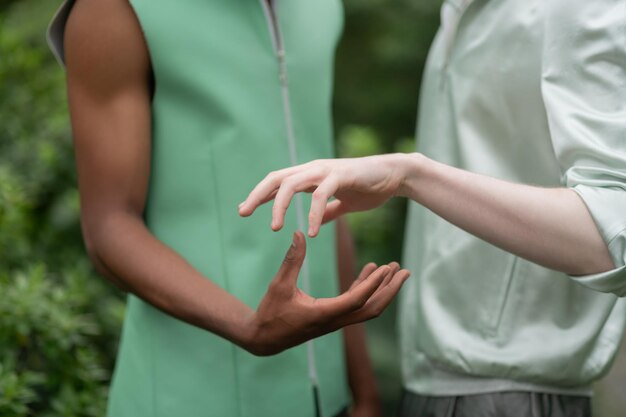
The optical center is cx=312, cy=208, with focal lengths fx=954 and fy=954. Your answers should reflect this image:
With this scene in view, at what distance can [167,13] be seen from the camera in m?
1.96

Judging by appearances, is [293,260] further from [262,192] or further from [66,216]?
[66,216]

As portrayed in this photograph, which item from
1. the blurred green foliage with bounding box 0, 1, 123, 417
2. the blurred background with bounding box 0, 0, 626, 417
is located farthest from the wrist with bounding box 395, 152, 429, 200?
the blurred green foliage with bounding box 0, 1, 123, 417

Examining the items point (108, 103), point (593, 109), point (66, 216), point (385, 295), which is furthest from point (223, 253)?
point (66, 216)

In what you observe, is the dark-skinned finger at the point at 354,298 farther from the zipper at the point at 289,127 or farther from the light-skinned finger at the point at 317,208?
the zipper at the point at 289,127

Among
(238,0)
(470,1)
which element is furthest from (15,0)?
(470,1)

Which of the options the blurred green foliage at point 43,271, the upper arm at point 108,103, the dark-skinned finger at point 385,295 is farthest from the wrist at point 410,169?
the blurred green foliage at point 43,271

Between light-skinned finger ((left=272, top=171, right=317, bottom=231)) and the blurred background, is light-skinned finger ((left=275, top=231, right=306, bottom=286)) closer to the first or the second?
light-skinned finger ((left=272, top=171, right=317, bottom=231))

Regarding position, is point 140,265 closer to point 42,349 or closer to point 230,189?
point 230,189

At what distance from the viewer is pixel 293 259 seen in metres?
1.63

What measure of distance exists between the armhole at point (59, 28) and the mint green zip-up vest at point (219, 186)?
0.64ft

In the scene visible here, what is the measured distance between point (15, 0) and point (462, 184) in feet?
12.9

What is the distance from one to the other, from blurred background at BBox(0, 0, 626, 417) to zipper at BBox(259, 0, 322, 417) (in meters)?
0.63

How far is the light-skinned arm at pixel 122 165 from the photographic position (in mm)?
1914

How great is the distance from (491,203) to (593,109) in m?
0.25
